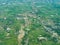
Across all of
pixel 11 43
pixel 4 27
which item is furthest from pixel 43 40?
pixel 4 27

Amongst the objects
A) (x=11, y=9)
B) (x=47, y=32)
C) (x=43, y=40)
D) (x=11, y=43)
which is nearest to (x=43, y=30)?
(x=47, y=32)

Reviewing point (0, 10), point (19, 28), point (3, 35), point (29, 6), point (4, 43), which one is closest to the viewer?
point (4, 43)

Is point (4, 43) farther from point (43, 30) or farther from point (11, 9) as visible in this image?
point (11, 9)

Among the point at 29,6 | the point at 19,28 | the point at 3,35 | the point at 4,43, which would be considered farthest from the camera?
the point at 29,6

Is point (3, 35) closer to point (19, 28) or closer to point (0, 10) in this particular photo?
point (19, 28)

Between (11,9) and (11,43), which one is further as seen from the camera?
(11,9)

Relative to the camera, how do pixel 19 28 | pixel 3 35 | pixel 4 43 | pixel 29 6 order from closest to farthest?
pixel 4 43 < pixel 3 35 < pixel 19 28 < pixel 29 6
